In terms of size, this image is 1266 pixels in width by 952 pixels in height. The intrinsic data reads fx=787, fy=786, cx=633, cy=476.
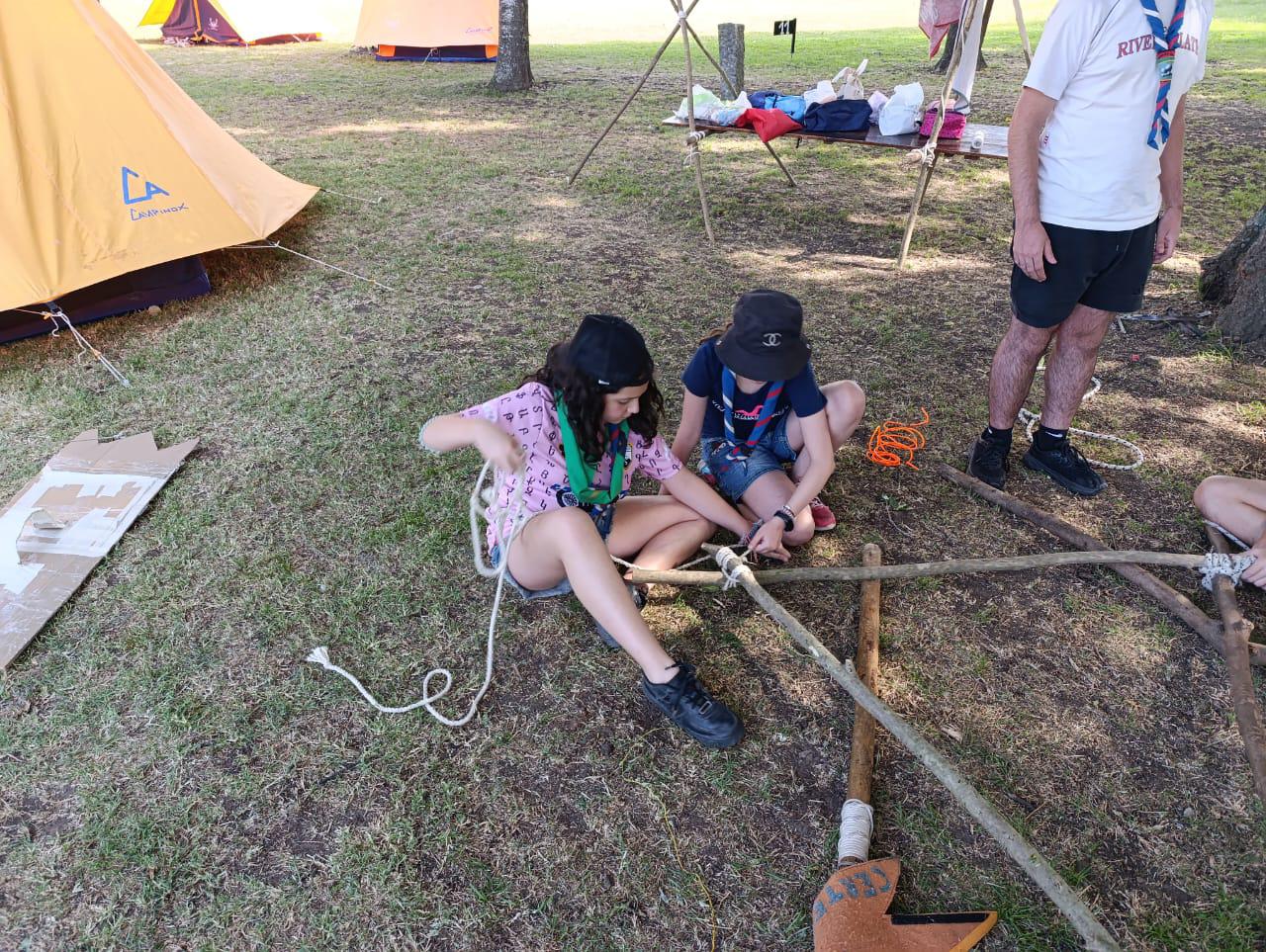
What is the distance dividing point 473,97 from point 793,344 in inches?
347

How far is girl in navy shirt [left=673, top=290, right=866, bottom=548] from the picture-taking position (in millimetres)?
2209

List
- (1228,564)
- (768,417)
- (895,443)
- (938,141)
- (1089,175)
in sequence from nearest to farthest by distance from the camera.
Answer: (1228,564)
(1089,175)
(768,417)
(895,443)
(938,141)

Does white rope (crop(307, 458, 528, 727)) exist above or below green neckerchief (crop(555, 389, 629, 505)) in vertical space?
below

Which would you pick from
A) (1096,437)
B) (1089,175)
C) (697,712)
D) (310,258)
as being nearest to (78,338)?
(310,258)

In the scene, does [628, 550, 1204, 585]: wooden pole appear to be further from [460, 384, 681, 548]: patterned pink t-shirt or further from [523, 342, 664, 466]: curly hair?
[523, 342, 664, 466]: curly hair

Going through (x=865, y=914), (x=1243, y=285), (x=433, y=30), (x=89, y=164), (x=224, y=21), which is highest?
(x=224, y=21)

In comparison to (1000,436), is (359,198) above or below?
above

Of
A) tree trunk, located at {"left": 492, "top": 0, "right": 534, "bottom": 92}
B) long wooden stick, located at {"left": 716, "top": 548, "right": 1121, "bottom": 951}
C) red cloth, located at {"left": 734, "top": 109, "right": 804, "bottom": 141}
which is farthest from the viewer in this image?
tree trunk, located at {"left": 492, "top": 0, "right": 534, "bottom": 92}

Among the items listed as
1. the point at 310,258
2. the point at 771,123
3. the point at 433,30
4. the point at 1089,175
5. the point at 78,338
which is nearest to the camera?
the point at 1089,175

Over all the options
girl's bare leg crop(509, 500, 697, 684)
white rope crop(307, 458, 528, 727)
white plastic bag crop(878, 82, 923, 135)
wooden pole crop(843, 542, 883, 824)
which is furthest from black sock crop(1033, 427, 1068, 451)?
white plastic bag crop(878, 82, 923, 135)

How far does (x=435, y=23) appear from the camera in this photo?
12023 mm

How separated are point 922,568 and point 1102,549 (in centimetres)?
65

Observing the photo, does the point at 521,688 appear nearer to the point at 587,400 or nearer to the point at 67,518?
the point at 587,400

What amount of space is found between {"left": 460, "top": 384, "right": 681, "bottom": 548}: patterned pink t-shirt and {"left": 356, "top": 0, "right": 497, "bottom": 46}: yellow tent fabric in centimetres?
1182
